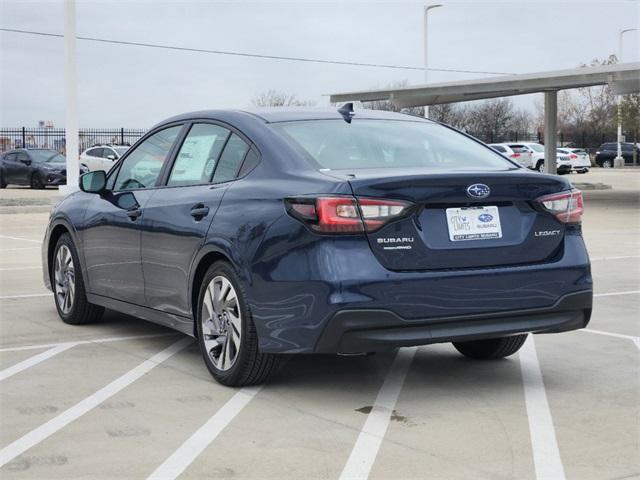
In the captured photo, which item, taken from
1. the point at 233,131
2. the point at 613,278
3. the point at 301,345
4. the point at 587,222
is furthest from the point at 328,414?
the point at 587,222

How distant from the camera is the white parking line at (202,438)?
428 centimetres

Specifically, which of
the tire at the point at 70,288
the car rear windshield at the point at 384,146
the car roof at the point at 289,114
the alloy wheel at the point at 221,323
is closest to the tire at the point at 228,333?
the alloy wheel at the point at 221,323

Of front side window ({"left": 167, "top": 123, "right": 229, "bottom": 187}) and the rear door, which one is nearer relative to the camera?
the rear door

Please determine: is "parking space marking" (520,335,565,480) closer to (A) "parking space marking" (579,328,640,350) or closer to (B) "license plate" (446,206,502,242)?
(A) "parking space marking" (579,328,640,350)

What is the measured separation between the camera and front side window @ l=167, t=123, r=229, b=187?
6.30 meters

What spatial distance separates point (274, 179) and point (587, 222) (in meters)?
14.7

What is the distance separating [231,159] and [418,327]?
1.65m

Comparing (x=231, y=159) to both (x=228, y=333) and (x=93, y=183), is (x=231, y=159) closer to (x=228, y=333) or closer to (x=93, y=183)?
(x=228, y=333)

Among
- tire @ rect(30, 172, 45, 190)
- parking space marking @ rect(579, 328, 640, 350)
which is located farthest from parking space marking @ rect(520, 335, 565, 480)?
tire @ rect(30, 172, 45, 190)

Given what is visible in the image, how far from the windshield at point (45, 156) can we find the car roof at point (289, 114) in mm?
28364

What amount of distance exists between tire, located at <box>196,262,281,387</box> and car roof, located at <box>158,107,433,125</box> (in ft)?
3.30

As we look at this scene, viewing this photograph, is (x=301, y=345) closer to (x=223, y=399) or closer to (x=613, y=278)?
(x=223, y=399)

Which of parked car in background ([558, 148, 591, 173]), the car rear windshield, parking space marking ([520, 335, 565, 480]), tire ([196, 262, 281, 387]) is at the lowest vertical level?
parking space marking ([520, 335, 565, 480])

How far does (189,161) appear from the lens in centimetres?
656
